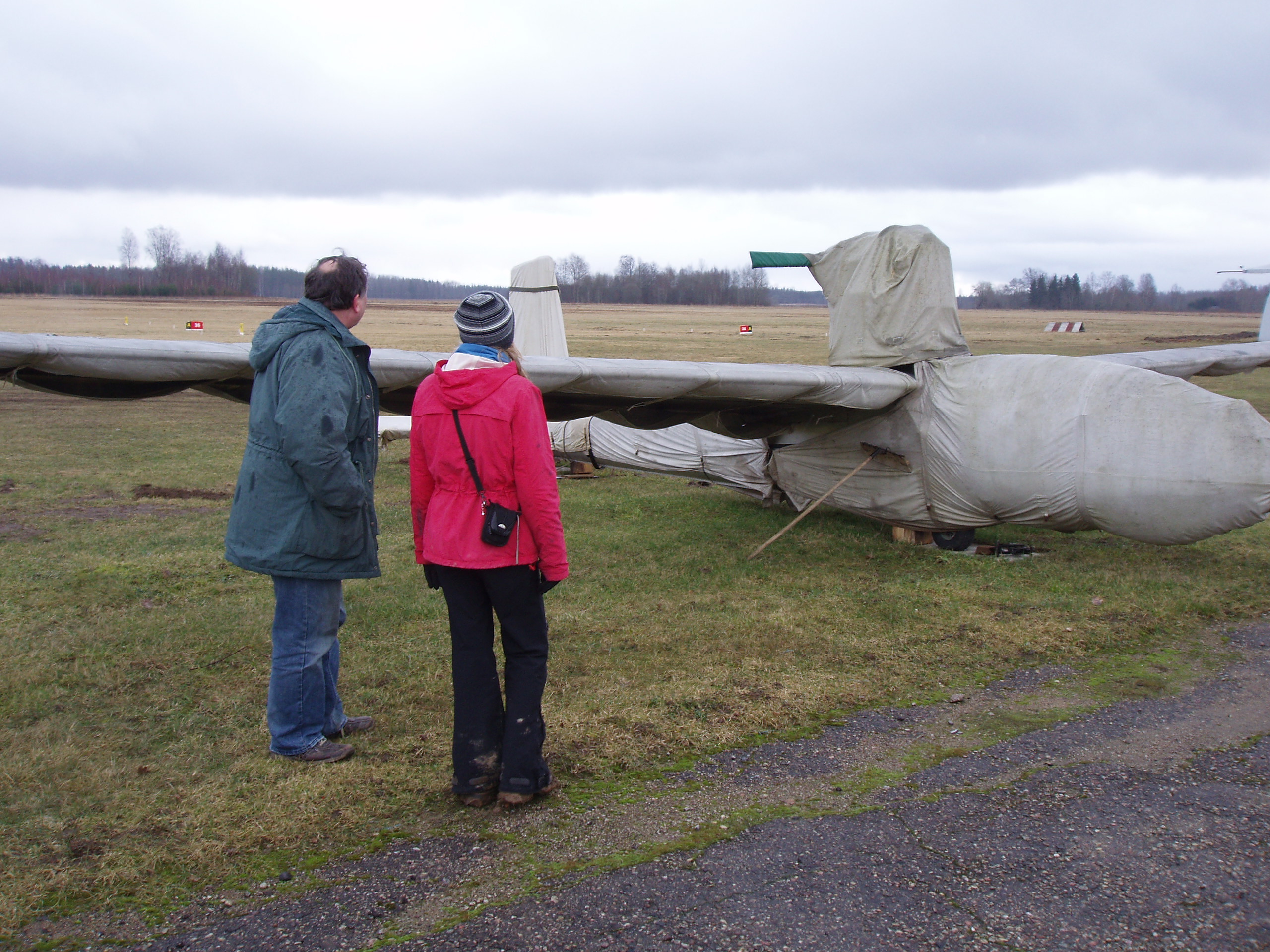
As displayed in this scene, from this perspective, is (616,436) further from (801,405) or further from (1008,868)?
(1008,868)

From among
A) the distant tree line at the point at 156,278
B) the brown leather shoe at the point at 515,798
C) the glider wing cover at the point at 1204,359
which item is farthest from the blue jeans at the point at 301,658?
the distant tree line at the point at 156,278

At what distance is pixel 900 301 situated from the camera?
24.5 ft

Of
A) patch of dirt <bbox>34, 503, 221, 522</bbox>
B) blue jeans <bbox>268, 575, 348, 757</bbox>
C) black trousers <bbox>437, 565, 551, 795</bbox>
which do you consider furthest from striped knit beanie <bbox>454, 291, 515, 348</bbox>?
patch of dirt <bbox>34, 503, 221, 522</bbox>

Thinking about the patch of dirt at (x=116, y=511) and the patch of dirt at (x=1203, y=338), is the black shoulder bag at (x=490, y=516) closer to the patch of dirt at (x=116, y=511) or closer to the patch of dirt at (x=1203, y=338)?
the patch of dirt at (x=116, y=511)

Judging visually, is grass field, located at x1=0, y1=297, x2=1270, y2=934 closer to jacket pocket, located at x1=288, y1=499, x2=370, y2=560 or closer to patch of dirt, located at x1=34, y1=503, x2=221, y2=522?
patch of dirt, located at x1=34, y1=503, x2=221, y2=522

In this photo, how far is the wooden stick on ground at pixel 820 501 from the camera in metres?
7.42

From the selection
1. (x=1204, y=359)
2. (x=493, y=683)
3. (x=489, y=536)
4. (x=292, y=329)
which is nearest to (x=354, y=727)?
(x=493, y=683)

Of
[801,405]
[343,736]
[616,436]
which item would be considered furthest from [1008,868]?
[616,436]

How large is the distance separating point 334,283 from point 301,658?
153 centimetres

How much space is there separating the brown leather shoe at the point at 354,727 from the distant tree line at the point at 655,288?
10810 cm

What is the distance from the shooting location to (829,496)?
321 inches

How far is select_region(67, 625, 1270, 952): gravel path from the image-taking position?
8.29ft

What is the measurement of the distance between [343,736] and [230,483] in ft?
25.4

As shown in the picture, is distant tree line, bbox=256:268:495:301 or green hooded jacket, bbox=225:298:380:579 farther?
distant tree line, bbox=256:268:495:301
